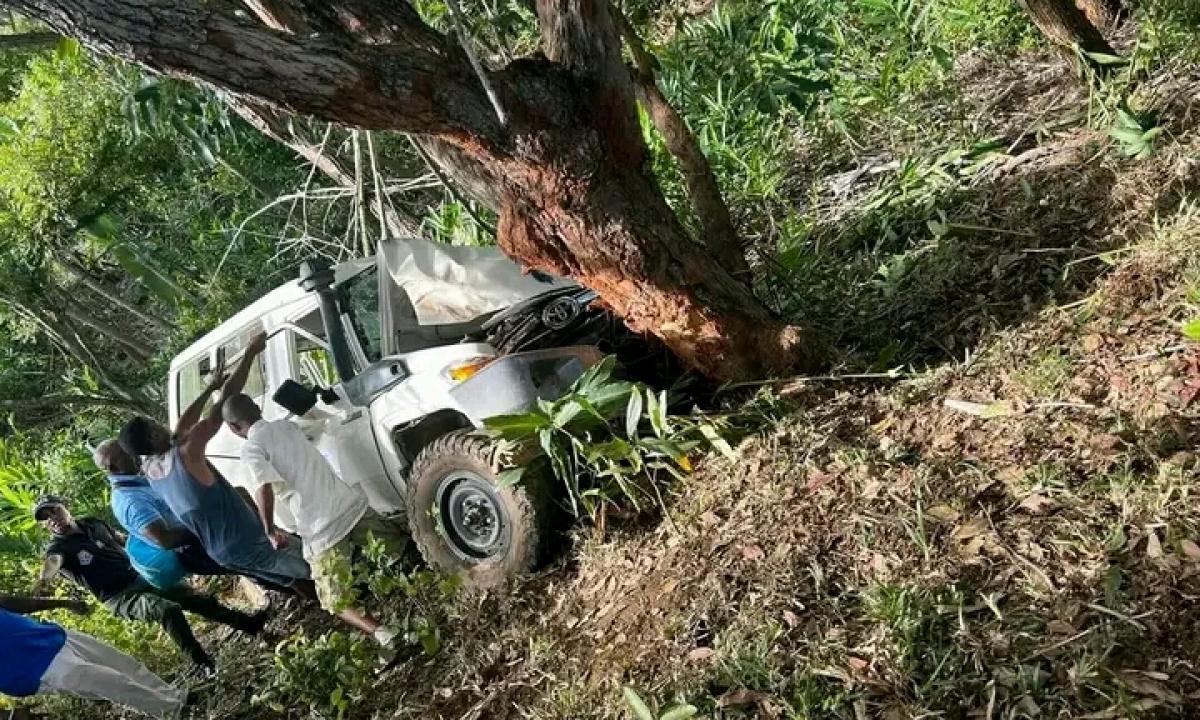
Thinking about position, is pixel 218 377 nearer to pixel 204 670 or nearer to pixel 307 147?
pixel 204 670

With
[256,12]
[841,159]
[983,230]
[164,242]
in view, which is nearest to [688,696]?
[983,230]

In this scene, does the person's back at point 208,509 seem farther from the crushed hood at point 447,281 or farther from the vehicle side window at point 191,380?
the vehicle side window at point 191,380

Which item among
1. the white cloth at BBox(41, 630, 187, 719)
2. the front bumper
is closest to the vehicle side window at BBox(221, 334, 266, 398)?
the white cloth at BBox(41, 630, 187, 719)

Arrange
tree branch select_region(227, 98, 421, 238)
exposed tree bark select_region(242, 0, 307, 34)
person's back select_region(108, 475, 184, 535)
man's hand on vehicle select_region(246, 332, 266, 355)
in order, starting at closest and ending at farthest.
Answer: exposed tree bark select_region(242, 0, 307, 34) → person's back select_region(108, 475, 184, 535) → man's hand on vehicle select_region(246, 332, 266, 355) → tree branch select_region(227, 98, 421, 238)

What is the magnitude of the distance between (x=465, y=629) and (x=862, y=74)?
4.66 m

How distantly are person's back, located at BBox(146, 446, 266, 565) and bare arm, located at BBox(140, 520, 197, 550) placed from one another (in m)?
0.14

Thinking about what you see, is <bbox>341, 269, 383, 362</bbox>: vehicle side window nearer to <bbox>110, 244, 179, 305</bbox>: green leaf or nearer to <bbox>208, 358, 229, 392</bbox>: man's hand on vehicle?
<bbox>208, 358, 229, 392</bbox>: man's hand on vehicle

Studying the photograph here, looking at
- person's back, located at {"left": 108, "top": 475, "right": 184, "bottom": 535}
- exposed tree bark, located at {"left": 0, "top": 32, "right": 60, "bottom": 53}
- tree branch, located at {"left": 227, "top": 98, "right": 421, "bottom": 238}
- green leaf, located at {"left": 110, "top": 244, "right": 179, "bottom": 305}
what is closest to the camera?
person's back, located at {"left": 108, "top": 475, "right": 184, "bottom": 535}

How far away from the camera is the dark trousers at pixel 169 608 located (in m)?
5.30

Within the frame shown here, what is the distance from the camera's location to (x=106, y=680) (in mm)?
4777

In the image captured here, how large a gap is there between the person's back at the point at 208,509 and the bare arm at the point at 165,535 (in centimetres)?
14

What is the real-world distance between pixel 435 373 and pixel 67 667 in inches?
88.9

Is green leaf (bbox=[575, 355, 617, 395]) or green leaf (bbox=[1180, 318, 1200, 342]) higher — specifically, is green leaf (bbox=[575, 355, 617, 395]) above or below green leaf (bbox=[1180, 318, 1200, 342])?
above

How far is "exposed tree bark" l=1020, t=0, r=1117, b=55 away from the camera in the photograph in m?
5.02
